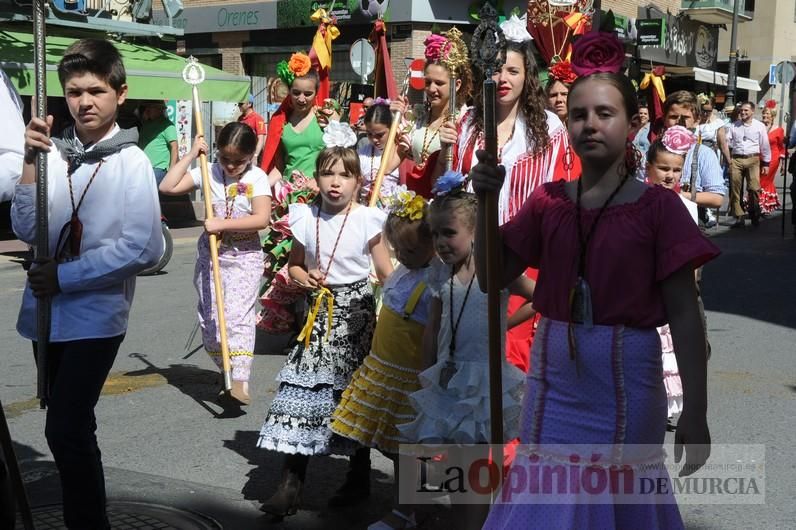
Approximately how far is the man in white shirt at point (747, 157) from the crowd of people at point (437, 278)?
1219 cm

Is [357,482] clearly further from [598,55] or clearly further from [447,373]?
[598,55]

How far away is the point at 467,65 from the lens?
530cm

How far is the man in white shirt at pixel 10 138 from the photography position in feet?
12.5

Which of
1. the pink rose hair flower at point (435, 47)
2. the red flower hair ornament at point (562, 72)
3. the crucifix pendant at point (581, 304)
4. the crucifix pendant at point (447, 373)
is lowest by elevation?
the crucifix pendant at point (447, 373)

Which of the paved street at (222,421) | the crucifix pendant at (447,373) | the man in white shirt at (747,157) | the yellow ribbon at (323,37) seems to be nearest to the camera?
the crucifix pendant at (447,373)

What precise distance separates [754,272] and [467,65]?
28.1 ft

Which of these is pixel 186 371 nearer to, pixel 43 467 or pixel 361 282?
pixel 43 467

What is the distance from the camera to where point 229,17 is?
2988 cm

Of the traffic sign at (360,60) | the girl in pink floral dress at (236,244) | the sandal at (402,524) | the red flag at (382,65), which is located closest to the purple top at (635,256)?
the sandal at (402,524)

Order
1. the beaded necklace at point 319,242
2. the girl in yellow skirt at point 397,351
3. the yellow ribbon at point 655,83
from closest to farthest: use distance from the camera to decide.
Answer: the girl in yellow skirt at point 397,351, the beaded necklace at point 319,242, the yellow ribbon at point 655,83

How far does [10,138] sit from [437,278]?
1.71 metres

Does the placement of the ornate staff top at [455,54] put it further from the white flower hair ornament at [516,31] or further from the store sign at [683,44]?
the store sign at [683,44]

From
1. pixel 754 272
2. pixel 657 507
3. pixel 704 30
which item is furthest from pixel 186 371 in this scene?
pixel 704 30

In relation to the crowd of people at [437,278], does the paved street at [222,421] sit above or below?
below
